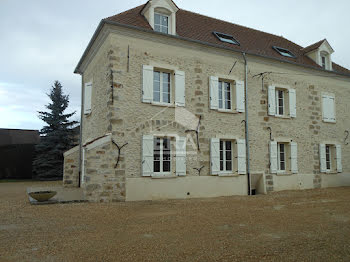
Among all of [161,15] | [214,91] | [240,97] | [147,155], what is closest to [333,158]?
[240,97]

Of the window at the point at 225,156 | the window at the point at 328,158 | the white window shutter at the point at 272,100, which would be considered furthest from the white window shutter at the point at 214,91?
the window at the point at 328,158

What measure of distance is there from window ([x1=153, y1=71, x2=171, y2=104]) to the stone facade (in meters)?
0.34

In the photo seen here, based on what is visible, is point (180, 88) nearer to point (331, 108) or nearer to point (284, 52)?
point (284, 52)

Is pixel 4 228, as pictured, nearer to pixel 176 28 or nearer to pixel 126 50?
pixel 126 50

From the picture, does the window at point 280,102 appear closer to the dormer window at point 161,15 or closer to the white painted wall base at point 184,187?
the white painted wall base at point 184,187

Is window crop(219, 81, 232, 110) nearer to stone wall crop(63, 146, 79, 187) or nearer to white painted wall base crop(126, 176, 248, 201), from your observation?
white painted wall base crop(126, 176, 248, 201)

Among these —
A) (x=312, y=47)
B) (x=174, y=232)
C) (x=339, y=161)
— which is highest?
(x=312, y=47)

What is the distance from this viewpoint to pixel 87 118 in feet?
36.0

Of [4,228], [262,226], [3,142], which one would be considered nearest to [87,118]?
[4,228]

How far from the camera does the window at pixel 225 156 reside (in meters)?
10.2

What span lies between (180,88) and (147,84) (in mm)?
1174

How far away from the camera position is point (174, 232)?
477cm

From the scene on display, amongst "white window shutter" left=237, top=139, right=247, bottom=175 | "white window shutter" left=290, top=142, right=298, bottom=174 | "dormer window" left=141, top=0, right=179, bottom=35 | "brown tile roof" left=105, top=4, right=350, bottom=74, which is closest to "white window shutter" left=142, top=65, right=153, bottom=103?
"brown tile roof" left=105, top=4, right=350, bottom=74

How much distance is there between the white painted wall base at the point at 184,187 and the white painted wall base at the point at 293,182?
1546 mm
